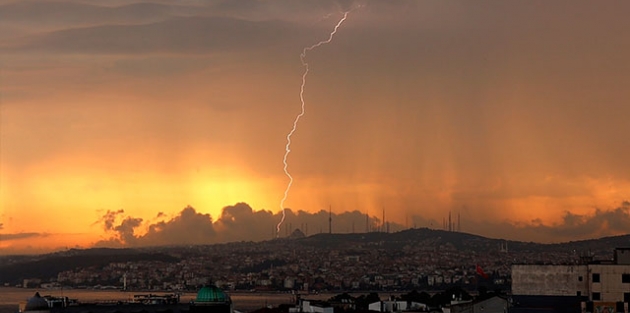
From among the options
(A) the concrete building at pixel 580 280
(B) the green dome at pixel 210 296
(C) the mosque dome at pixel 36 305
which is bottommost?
(C) the mosque dome at pixel 36 305

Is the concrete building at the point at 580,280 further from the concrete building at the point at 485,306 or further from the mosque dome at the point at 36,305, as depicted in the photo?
the mosque dome at the point at 36,305

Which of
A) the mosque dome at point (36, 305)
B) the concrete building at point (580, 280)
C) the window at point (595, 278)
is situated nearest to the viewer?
the concrete building at point (580, 280)

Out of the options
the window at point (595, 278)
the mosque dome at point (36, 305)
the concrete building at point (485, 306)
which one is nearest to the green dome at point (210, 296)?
the mosque dome at point (36, 305)

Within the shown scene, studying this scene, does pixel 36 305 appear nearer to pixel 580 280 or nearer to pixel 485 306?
pixel 485 306

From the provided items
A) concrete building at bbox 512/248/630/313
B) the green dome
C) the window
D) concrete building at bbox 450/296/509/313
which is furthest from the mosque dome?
the window

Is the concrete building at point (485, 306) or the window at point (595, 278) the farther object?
the concrete building at point (485, 306)

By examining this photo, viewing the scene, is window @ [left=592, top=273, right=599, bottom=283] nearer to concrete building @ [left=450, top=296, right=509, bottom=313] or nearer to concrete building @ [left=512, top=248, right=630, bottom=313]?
concrete building @ [left=512, top=248, right=630, bottom=313]

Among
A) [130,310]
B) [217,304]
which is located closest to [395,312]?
[217,304]

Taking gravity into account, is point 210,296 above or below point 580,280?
below

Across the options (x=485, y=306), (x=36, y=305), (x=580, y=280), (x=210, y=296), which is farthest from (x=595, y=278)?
(x=36, y=305)

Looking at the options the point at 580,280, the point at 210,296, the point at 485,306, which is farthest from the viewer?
the point at 210,296
